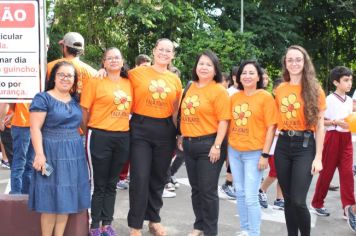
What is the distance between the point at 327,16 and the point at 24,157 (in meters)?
24.4

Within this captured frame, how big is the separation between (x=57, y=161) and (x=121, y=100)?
895mm

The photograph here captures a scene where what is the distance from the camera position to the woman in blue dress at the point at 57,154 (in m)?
4.34

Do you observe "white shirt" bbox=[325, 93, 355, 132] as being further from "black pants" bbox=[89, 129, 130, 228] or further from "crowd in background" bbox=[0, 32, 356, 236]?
"black pants" bbox=[89, 129, 130, 228]

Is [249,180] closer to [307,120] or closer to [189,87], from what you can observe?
[307,120]

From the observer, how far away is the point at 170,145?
519 centimetres

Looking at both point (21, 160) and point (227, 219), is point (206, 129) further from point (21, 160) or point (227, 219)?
point (21, 160)

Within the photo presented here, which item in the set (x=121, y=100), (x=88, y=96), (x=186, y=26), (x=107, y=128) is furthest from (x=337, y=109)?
(x=186, y=26)

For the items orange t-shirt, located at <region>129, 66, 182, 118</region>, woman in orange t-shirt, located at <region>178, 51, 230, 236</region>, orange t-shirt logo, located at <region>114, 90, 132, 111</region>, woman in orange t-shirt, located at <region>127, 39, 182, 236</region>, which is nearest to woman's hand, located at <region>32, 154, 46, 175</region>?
orange t-shirt logo, located at <region>114, 90, 132, 111</region>

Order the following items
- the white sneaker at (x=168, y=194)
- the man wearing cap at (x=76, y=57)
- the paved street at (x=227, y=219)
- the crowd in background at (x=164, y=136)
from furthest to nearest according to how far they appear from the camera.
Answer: the white sneaker at (x=168, y=194), the paved street at (x=227, y=219), the man wearing cap at (x=76, y=57), the crowd in background at (x=164, y=136)

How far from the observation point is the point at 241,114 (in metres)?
4.82

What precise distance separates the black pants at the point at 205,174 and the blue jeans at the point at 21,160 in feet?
6.51

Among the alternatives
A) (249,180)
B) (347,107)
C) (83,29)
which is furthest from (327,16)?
(249,180)

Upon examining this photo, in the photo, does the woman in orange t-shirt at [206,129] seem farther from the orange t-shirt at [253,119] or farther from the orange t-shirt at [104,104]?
the orange t-shirt at [104,104]

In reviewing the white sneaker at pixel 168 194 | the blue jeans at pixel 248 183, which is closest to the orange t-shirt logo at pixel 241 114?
the blue jeans at pixel 248 183
